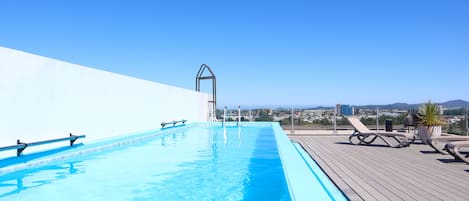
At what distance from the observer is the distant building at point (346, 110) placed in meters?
12.1

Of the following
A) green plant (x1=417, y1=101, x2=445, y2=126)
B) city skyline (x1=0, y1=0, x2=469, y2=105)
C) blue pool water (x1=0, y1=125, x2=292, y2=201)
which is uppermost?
city skyline (x1=0, y1=0, x2=469, y2=105)

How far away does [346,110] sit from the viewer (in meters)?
12.1

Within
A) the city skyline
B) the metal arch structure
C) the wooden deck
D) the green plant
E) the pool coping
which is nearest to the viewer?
the pool coping

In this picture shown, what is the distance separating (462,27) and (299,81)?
12796 millimetres

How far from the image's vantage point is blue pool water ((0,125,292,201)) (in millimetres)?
3289

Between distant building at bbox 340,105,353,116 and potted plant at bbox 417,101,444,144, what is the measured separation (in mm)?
4356

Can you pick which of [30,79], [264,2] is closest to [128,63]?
[264,2]

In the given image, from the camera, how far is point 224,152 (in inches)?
246

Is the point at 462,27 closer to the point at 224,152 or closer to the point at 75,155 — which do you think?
the point at 224,152

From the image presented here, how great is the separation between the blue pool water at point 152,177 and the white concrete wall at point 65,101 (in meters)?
0.82

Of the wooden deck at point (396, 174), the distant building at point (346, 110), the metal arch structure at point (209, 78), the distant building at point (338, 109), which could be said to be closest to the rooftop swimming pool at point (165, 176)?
the wooden deck at point (396, 174)

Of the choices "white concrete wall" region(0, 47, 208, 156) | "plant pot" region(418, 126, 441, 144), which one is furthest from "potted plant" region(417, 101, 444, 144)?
"white concrete wall" region(0, 47, 208, 156)

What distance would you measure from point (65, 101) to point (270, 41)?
13.3 m

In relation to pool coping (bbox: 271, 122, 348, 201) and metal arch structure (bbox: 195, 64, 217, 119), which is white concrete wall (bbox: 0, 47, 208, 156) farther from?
metal arch structure (bbox: 195, 64, 217, 119)
